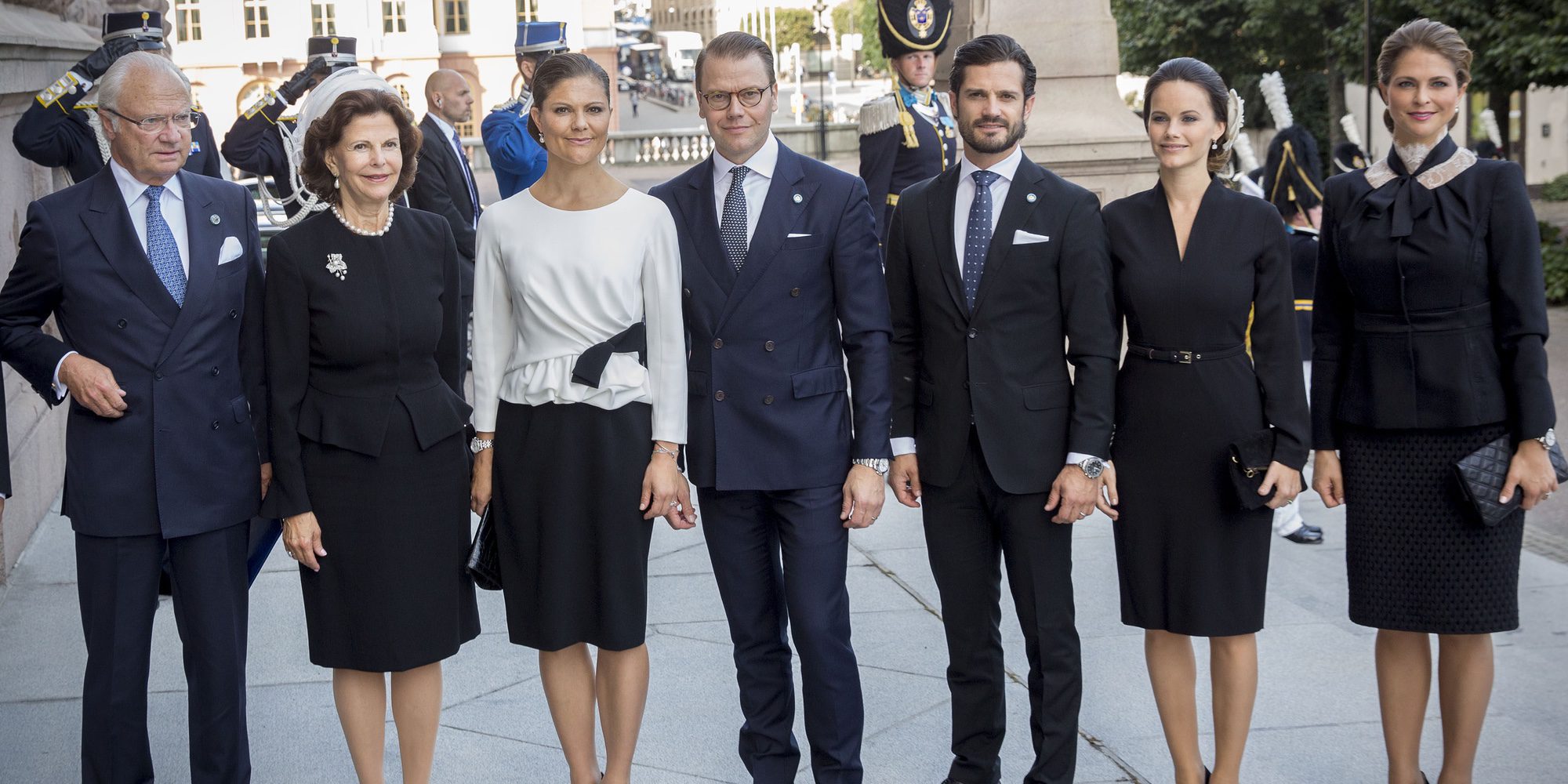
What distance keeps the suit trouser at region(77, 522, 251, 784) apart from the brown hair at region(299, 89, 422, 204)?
92cm

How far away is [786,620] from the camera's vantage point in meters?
4.25

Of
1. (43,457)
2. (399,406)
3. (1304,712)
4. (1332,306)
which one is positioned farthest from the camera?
(43,457)

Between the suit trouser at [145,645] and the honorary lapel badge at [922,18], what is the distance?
4621 mm

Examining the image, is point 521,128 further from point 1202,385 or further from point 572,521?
point 1202,385

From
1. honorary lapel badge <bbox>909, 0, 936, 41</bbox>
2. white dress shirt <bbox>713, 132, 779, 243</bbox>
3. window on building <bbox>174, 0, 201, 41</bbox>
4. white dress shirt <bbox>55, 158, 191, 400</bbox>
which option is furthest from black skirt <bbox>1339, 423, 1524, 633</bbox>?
window on building <bbox>174, 0, 201, 41</bbox>

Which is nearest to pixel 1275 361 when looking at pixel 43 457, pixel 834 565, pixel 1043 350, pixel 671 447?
pixel 1043 350

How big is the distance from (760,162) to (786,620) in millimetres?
1203

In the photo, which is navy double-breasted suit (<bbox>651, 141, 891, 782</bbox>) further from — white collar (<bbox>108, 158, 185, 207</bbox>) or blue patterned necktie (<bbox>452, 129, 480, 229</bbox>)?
blue patterned necktie (<bbox>452, 129, 480, 229</bbox>)

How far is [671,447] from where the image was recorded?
3.97m

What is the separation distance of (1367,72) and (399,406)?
14.3 metres

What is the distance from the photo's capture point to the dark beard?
4.00m

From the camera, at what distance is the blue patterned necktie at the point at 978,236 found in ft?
13.2

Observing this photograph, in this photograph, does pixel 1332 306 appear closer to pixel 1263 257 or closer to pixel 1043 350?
pixel 1263 257

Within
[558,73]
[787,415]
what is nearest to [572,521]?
[787,415]
